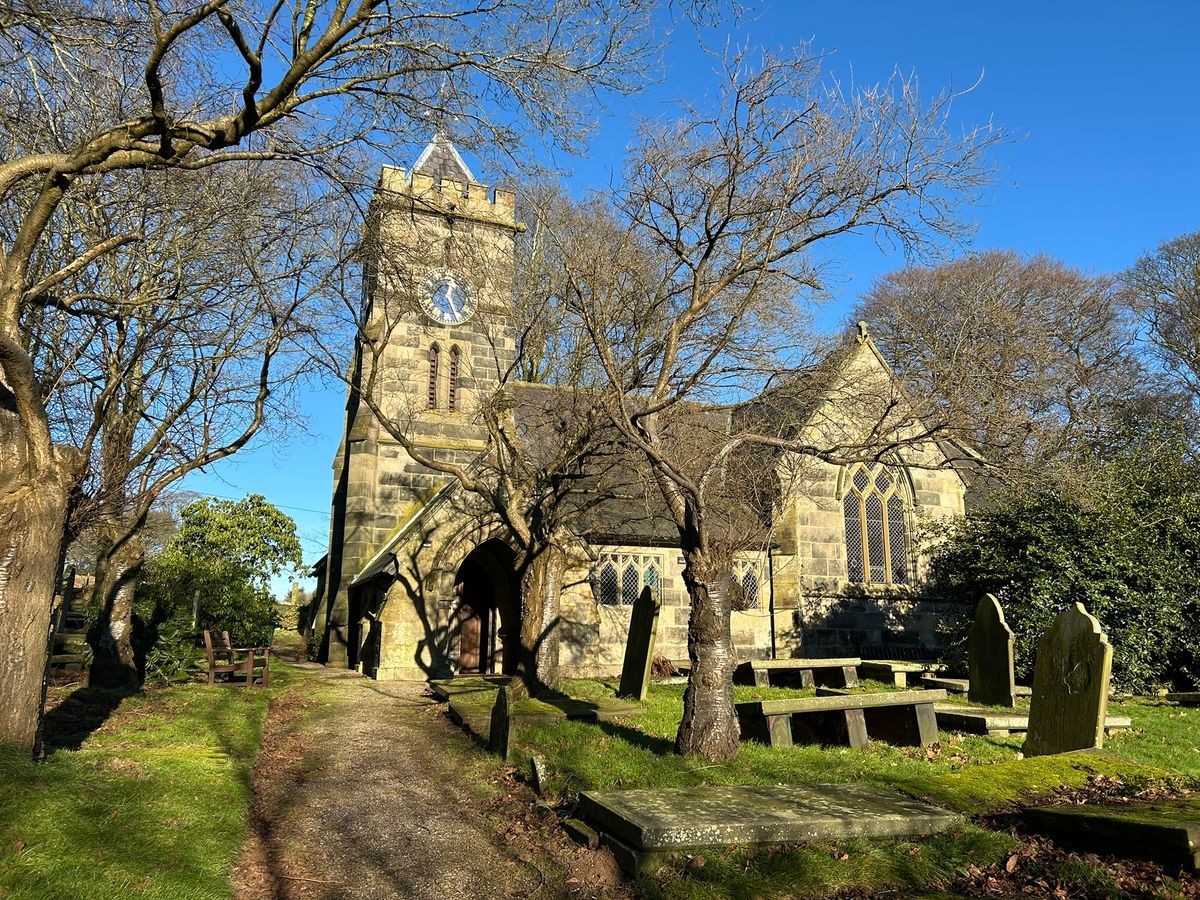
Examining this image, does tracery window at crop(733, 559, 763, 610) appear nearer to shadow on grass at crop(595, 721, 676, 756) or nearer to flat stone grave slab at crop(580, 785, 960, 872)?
shadow on grass at crop(595, 721, 676, 756)

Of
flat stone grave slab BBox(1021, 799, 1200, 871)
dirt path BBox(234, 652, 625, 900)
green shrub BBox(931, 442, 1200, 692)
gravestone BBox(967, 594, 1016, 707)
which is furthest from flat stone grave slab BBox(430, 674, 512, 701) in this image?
flat stone grave slab BBox(1021, 799, 1200, 871)

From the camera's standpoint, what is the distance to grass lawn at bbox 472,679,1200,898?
5477 mm

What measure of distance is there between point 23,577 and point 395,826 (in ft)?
13.1

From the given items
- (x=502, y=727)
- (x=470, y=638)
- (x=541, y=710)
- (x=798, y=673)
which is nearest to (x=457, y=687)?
(x=541, y=710)

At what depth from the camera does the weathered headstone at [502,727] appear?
10164 mm

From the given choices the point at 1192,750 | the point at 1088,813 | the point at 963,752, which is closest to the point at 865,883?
the point at 1088,813

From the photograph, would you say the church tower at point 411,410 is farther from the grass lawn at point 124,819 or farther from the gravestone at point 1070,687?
the gravestone at point 1070,687

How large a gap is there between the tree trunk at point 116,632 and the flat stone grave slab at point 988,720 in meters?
13.3

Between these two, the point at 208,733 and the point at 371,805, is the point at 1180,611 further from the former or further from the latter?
the point at 208,733

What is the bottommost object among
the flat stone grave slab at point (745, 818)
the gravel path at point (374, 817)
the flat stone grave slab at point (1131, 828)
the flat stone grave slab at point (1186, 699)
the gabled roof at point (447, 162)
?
the gravel path at point (374, 817)

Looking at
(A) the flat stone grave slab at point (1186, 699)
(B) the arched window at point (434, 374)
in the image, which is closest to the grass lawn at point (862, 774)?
(A) the flat stone grave slab at point (1186, 699)

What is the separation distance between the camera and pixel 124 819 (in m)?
6.59

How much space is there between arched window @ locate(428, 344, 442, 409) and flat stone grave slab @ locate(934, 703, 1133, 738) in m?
16.4

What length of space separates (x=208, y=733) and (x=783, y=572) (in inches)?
551
